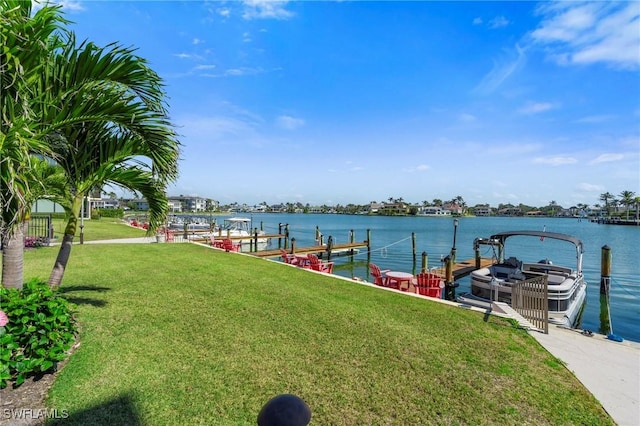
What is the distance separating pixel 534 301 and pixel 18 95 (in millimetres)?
9530

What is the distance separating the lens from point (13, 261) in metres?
4.30

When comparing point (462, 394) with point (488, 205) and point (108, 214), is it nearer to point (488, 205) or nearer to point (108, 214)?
point (108, 214)

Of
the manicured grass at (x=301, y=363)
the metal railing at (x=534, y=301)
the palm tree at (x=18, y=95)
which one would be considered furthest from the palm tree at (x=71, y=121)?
the metal railing at (x=534, y=301)

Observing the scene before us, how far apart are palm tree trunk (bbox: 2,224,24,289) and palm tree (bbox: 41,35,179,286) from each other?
3.31 ft

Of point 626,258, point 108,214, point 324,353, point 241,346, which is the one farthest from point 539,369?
point 108,214

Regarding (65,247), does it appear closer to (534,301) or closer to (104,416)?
(104,416)

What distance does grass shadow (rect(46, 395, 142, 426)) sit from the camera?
3084 millimetres

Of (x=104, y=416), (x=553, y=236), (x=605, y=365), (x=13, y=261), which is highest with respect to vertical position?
(x=13, y=261)

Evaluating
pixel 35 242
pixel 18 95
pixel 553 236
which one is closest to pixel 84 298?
pixel 18 95

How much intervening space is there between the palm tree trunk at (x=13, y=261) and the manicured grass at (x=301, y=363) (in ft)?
4.03

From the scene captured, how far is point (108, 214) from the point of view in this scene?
51.0m

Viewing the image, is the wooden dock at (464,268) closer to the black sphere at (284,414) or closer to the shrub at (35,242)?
the black sphere at (284,414)

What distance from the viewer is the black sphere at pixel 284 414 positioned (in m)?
1.09

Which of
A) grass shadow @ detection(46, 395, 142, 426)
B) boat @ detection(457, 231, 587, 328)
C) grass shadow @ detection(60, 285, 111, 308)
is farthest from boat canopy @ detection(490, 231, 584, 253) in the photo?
grass shadow @ detection(60, 285, 111, 308)
